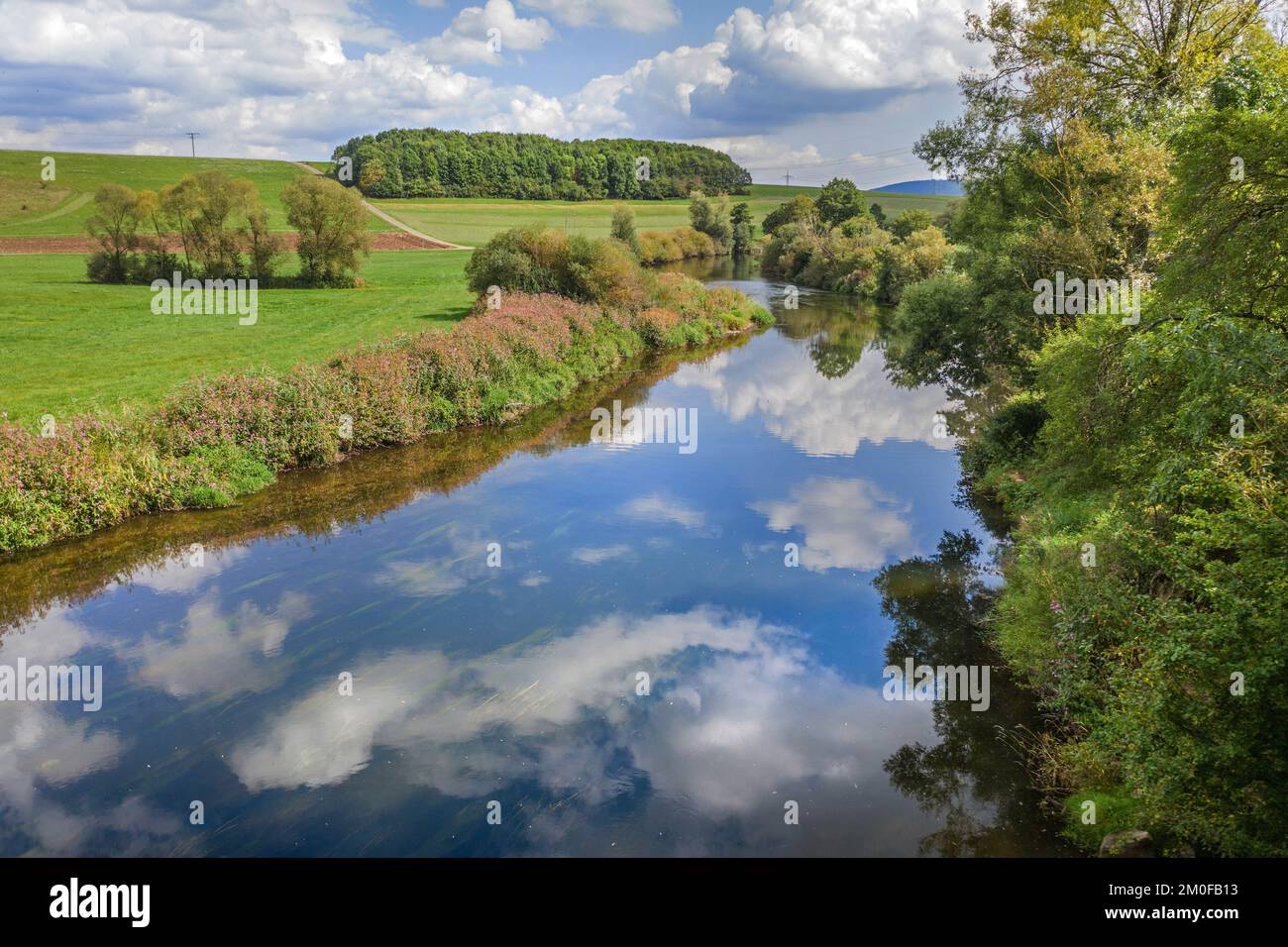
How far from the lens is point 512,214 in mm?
105625

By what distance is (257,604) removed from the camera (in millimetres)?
14906

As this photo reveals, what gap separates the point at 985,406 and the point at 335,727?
2680 centimetres

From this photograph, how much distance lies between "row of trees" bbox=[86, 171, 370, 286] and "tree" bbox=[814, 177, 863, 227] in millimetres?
55437

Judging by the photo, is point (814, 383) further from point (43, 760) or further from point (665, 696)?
point (43, 760)

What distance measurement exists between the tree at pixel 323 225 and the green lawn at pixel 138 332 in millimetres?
2484

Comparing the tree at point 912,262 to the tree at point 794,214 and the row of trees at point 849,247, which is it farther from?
the tree at point 794,214

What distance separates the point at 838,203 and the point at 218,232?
64.5 meters

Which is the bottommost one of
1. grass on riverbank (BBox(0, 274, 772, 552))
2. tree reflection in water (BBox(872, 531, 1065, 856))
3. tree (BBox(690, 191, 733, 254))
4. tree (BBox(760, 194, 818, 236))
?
tree reflection in water (BBox(872, 531, 1065, 856))

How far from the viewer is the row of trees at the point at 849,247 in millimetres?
57906

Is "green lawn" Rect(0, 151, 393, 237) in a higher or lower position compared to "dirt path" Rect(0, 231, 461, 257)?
higher

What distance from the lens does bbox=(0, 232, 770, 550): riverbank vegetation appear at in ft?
56.4

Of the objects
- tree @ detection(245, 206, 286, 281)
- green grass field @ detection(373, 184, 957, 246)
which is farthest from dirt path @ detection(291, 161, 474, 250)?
tree @ detection(245, 206, 286, 281)

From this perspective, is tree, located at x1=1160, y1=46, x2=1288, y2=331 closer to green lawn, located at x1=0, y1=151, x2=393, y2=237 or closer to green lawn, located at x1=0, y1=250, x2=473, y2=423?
green lawn, located at x1=0, y1=250, x2=473, y2=423

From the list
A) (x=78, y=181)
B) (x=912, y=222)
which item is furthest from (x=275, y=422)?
(x=78, y=181)
